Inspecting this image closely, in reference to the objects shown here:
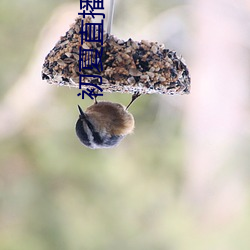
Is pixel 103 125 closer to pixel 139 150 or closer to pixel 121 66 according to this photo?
pixel 121 66

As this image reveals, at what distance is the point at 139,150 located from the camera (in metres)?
2.94

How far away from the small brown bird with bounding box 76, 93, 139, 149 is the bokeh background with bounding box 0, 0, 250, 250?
1.43 m

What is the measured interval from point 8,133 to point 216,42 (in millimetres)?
1255

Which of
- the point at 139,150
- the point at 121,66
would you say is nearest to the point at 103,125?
the point at 121,66

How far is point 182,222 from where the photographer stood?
9.57ft

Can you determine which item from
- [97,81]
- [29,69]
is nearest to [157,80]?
[97,81]

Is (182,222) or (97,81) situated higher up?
(182,222)

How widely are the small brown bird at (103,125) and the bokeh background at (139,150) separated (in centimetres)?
143

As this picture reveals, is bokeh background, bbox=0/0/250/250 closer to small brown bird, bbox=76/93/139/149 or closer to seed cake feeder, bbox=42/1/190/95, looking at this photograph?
small brown bird, bbox=76/93/139/149

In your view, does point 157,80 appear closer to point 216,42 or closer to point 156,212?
point 216,42

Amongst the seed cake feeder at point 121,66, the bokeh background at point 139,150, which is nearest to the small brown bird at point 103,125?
the seed cake feeder at point 121,66

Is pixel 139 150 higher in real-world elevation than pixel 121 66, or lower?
higher

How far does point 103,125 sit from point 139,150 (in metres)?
1.79

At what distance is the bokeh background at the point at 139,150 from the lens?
2.66 m
